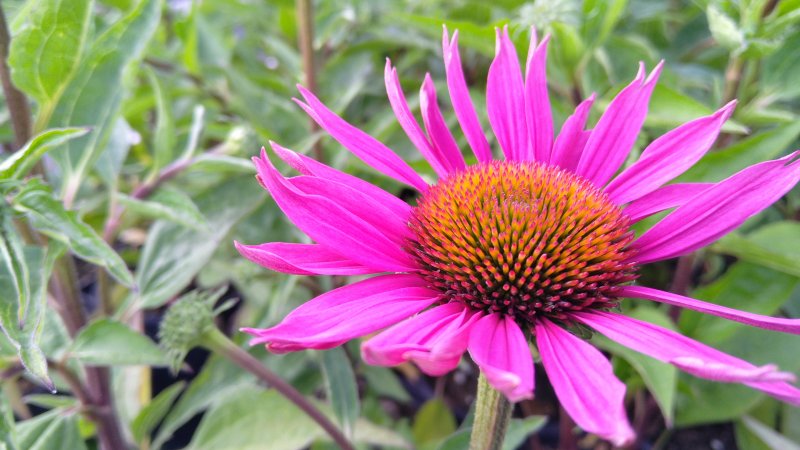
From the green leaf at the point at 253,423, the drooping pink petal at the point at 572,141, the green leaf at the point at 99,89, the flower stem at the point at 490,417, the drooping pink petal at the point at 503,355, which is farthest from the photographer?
the green leaf at the point at 253,423

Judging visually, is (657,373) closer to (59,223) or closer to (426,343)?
(426,343)

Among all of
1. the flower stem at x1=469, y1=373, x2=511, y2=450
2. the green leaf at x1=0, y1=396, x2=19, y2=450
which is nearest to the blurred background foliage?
the green leaf at x1=0, y1=396, x2=19, y2=450

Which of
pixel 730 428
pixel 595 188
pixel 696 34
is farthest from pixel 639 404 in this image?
pixel 696 34

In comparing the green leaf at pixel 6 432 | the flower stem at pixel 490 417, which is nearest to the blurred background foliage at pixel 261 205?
the green leaf at pixel 6 432

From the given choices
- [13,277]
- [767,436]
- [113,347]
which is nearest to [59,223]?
[13,277]

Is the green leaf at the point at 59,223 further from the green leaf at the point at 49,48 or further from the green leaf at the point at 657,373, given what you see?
the green leaf at the point at 657,373

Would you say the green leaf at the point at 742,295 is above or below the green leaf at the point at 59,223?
below
